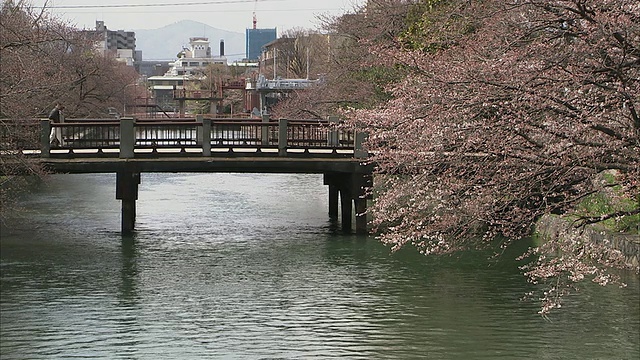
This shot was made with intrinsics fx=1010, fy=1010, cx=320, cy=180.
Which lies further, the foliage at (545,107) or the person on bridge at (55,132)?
the person on bridge at (55,132)

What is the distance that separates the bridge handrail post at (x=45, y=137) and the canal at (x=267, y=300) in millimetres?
2448

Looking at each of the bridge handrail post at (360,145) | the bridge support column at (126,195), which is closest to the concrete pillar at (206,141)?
the bridge support column at (126,195)

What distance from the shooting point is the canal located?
1659 centimetres

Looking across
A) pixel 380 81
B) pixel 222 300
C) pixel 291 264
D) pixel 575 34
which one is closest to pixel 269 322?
pixel 222 300

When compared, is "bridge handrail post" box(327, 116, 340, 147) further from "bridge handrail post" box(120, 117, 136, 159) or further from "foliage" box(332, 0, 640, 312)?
"foliage" box(332, 0, 640, 312)

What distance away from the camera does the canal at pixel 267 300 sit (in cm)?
Result: 1659

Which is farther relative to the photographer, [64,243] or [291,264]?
[64,243]

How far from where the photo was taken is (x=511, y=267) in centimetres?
2391

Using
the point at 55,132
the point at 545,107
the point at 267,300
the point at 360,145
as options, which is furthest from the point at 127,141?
the point at 545,107

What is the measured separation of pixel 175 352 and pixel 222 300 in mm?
4185

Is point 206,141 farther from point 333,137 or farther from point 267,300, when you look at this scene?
point 267,300

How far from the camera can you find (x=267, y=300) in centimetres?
2034

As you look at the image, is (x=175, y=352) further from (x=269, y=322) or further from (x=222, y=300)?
(x=222, y=300)

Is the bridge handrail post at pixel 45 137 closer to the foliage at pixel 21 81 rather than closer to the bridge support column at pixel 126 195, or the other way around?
the foliage at pixel 21 81
